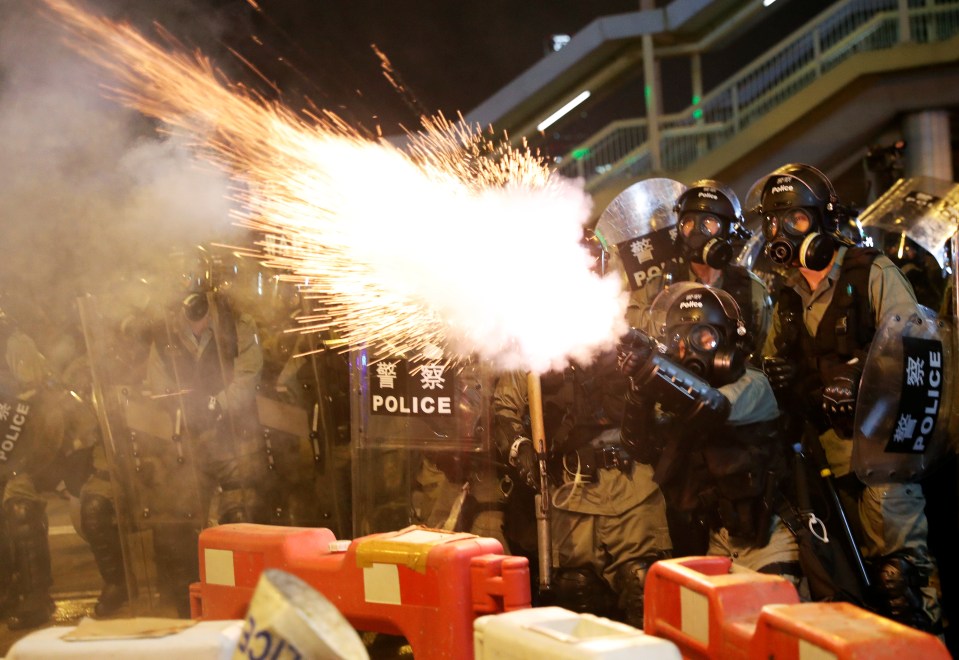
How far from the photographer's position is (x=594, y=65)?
14469mm

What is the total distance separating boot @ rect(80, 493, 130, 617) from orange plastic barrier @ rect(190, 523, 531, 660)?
2.49 metres

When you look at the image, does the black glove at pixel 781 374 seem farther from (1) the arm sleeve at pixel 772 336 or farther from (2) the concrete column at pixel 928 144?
(2) the concrete column at pixel 928 144

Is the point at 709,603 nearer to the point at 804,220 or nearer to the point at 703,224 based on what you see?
the point at 804,220

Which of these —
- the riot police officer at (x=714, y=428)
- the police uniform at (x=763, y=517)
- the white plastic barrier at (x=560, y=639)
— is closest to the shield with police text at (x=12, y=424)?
the riot police officer at (x=714, y=428)

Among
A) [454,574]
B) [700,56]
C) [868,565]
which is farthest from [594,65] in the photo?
[454,574]

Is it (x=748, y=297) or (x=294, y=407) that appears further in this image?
(x=294, y=407)

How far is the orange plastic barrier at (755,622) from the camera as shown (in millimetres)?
2814

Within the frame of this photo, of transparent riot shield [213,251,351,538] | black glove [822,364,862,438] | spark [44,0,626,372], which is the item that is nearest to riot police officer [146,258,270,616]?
transparent riot shield [213,251,351,538]

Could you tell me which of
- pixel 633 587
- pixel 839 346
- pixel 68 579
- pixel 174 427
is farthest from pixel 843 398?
pixel 68 579

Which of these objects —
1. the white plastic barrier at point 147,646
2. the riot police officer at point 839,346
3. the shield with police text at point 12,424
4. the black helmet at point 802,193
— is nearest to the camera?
the white plastic barrier at point 147,646

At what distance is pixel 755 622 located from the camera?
341 cm

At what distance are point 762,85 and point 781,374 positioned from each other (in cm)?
769

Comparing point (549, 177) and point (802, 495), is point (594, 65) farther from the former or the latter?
point (802, 495)

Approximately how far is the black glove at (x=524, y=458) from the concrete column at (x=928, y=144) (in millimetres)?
7828
